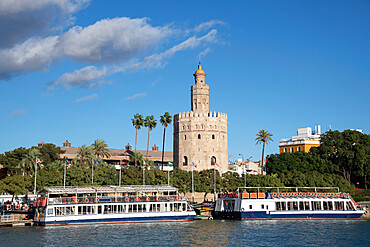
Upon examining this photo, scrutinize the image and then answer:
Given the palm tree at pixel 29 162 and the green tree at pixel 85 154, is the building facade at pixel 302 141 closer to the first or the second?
the green tree at pixel 85 154

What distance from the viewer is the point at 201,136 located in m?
96.8

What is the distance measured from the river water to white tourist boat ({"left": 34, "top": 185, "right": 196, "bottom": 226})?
1831mm

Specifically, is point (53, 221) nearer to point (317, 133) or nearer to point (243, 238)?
point (243, 238)

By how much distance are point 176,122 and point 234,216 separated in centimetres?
3868

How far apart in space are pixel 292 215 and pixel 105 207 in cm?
2474

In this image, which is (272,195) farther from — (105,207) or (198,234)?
(105,207)

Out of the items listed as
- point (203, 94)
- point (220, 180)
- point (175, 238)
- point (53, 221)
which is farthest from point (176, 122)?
point (175, 238)

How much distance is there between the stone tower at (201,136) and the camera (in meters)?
96.1

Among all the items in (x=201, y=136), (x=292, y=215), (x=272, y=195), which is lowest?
(x=292, y=215)

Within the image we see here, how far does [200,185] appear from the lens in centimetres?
8281

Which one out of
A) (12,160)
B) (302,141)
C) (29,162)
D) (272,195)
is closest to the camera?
(272,195)

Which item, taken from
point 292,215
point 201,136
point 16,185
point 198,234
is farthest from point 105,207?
point 201,136

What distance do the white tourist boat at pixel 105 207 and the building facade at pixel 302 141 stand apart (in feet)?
181

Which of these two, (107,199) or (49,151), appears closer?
(107,199)
